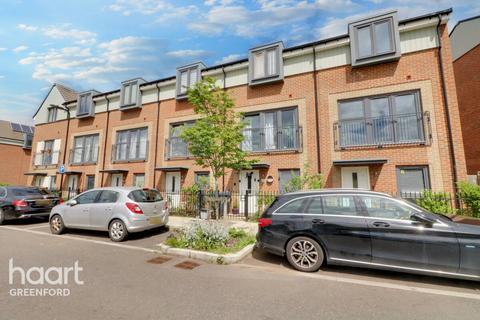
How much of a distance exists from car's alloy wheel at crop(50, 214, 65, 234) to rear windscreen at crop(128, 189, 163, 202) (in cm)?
310

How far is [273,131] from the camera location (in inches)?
502

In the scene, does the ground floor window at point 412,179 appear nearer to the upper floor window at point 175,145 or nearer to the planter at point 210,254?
the planter at point 210,254

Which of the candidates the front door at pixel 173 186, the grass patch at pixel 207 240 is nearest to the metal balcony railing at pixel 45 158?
the front door at pixel 173 186

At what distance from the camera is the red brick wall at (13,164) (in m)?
24.5

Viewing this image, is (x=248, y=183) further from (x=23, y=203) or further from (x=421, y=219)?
(x=23, y=203)

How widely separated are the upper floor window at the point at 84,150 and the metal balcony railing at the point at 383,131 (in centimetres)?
1750

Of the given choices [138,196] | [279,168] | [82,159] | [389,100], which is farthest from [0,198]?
[389,100]

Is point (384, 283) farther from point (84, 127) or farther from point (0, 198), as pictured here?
point (84, 127)

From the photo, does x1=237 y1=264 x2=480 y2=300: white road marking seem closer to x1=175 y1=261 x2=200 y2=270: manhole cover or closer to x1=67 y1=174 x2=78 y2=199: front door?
x1=175 y1=261 x2=200 y2=270: manhole cover

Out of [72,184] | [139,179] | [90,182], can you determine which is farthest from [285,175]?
[72,184]

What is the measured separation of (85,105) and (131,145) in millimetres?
6152

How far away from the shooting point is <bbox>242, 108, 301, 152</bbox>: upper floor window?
12.3 m

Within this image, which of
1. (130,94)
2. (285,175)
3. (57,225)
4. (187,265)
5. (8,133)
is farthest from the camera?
(8,133)

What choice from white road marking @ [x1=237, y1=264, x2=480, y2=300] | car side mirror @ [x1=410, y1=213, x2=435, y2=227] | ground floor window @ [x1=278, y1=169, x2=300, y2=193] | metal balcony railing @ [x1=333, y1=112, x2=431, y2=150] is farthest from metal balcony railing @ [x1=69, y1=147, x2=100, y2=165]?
car side mirror @ [x1=410, y1=213, x2=435, y2=227]
